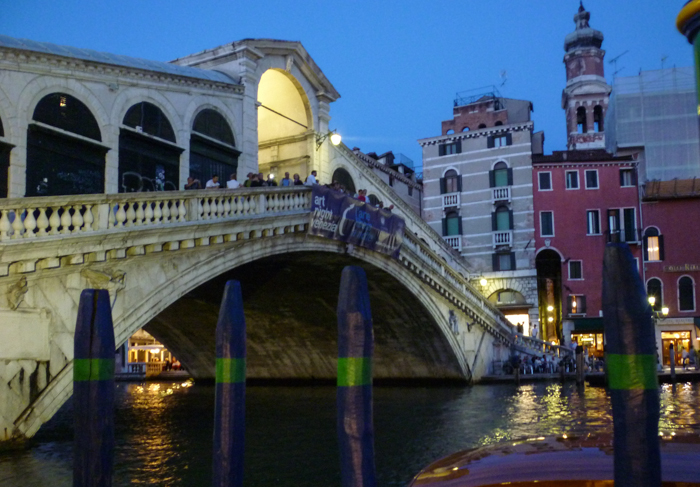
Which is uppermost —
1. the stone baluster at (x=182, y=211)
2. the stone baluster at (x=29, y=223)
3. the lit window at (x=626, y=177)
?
the lit window at (x=626, y=177)

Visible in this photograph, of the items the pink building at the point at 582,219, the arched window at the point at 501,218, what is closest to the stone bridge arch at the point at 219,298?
the pink building at the point at 582,219

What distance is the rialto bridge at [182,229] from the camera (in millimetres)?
10977

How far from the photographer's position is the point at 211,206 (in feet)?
46.2

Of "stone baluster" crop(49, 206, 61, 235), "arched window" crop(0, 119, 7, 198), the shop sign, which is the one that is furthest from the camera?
the shop sign

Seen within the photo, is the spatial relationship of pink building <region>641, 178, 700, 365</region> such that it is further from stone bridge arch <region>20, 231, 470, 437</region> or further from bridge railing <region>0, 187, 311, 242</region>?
bridge railing <region>0, 187, 311, 242</region>

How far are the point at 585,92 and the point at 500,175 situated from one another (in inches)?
540

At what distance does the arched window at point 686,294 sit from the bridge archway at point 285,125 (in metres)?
20.3

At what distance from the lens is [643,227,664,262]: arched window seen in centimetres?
3375

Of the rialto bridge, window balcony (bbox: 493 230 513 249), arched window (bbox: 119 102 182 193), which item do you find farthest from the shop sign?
arched window (bbox: 119 102 182 193)

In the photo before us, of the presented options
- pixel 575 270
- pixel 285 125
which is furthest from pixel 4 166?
pixel 575 270

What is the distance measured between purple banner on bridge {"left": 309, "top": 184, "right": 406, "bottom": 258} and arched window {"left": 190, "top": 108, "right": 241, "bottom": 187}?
303cm

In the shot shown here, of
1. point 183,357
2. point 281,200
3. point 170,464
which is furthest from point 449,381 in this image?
point 170,464

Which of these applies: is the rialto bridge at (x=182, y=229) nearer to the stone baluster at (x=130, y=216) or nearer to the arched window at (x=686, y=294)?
the stone baluster at (x=130, y=216)

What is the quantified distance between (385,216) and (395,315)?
5699mm
